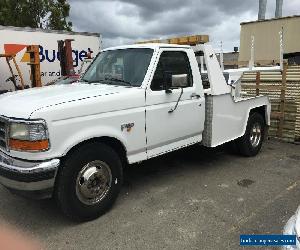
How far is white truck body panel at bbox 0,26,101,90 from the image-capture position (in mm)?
12500

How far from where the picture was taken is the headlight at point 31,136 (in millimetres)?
3676

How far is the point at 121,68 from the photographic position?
509 cm

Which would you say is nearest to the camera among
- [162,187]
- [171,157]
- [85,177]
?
[85,177]

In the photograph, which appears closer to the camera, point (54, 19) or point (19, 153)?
point (19, 153)

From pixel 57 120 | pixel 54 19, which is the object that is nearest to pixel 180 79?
pixel 57 120

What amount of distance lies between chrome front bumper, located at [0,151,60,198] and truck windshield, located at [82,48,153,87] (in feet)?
5.34

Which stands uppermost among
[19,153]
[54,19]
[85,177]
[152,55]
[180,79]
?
[54,19]

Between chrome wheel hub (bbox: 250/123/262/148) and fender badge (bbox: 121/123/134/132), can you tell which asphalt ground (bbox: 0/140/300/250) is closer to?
chrome wheel hub (bbox: 250/123/262/148)

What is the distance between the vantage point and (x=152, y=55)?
4934mm

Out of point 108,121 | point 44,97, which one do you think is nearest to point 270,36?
point 108,121

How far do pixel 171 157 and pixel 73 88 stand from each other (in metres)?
2.78

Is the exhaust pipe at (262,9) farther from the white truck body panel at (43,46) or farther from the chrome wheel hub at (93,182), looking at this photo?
the chrome wheel hub at (93,182)

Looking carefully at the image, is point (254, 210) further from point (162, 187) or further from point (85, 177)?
point (85, 177)

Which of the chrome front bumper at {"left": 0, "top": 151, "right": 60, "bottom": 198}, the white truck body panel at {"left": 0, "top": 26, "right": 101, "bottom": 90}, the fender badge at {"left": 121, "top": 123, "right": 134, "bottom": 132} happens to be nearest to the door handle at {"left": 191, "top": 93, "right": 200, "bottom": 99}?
the fender badge at {"left": 121, "top": 123, "right": 134, "bottom": 132}
